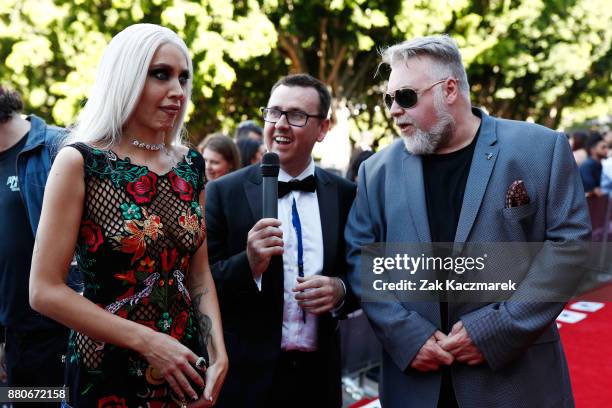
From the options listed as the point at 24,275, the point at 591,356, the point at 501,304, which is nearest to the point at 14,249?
the point at 24,275

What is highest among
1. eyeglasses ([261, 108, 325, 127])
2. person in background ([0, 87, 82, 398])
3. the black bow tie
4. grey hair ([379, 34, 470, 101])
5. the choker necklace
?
grey hair ([379, 34, 470, 101])

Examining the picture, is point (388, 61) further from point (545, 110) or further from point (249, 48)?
point (545, 110)

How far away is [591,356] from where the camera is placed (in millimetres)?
5656

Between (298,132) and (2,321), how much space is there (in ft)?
6.57

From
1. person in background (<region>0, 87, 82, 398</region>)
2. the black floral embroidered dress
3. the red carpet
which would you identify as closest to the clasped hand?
the black floral embroidered dress

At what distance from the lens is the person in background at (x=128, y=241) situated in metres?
1.90

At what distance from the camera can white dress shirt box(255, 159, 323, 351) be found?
2863 mm

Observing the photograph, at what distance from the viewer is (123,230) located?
1951 millimetres

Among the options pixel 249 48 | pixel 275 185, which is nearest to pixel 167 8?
pixel 249 48

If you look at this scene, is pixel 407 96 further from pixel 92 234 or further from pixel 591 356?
pixel 591 356

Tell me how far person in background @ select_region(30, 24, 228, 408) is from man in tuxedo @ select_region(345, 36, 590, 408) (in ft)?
2.89

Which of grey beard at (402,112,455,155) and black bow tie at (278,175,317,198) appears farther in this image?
black bow tie at (278,175,317,198)

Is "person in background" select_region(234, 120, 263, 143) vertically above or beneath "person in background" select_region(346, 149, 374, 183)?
above

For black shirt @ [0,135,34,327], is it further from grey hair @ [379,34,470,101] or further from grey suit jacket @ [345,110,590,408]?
grey hair @ [379,34,470,101]
